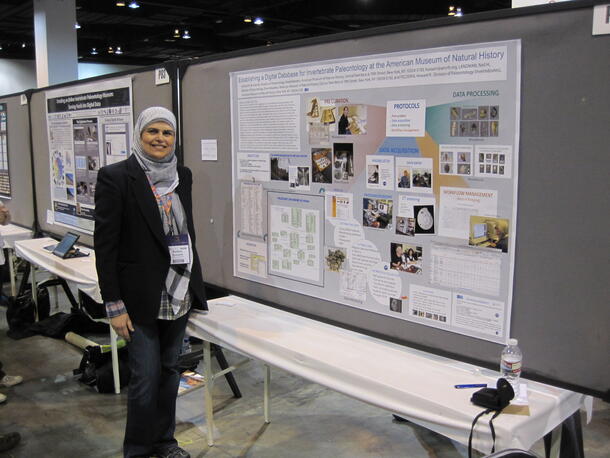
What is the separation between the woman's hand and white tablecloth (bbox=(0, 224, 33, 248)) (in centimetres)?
248

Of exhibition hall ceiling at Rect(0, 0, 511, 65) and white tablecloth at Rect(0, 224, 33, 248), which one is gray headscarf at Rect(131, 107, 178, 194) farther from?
exhibition hall ceiling at Rect(0, 0, 511, 65)

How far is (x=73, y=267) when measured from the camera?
117 inches

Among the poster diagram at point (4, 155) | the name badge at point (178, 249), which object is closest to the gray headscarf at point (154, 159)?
the name badge at point (178, 249)

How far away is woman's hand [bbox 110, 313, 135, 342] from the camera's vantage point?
195 cm

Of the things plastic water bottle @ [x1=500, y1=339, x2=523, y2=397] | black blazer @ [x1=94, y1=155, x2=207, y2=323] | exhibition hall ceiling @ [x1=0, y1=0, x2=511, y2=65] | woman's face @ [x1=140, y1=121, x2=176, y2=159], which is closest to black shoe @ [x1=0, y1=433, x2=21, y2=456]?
black blazer @ [x1=94, y1=155, x2=207, y2=323]

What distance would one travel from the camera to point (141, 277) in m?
1.96

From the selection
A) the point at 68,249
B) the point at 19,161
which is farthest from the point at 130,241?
the point at 19,161

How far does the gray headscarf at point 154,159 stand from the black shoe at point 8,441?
135 centimetres

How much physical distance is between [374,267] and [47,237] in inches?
120

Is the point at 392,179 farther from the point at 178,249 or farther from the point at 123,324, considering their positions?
the point at 123,324

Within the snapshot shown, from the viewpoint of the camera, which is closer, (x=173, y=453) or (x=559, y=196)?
(x=559, y=196)

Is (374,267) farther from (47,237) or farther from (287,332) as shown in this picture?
(47,237)

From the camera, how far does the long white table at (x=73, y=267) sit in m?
2.77

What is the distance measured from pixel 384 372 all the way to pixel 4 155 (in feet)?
13.3
